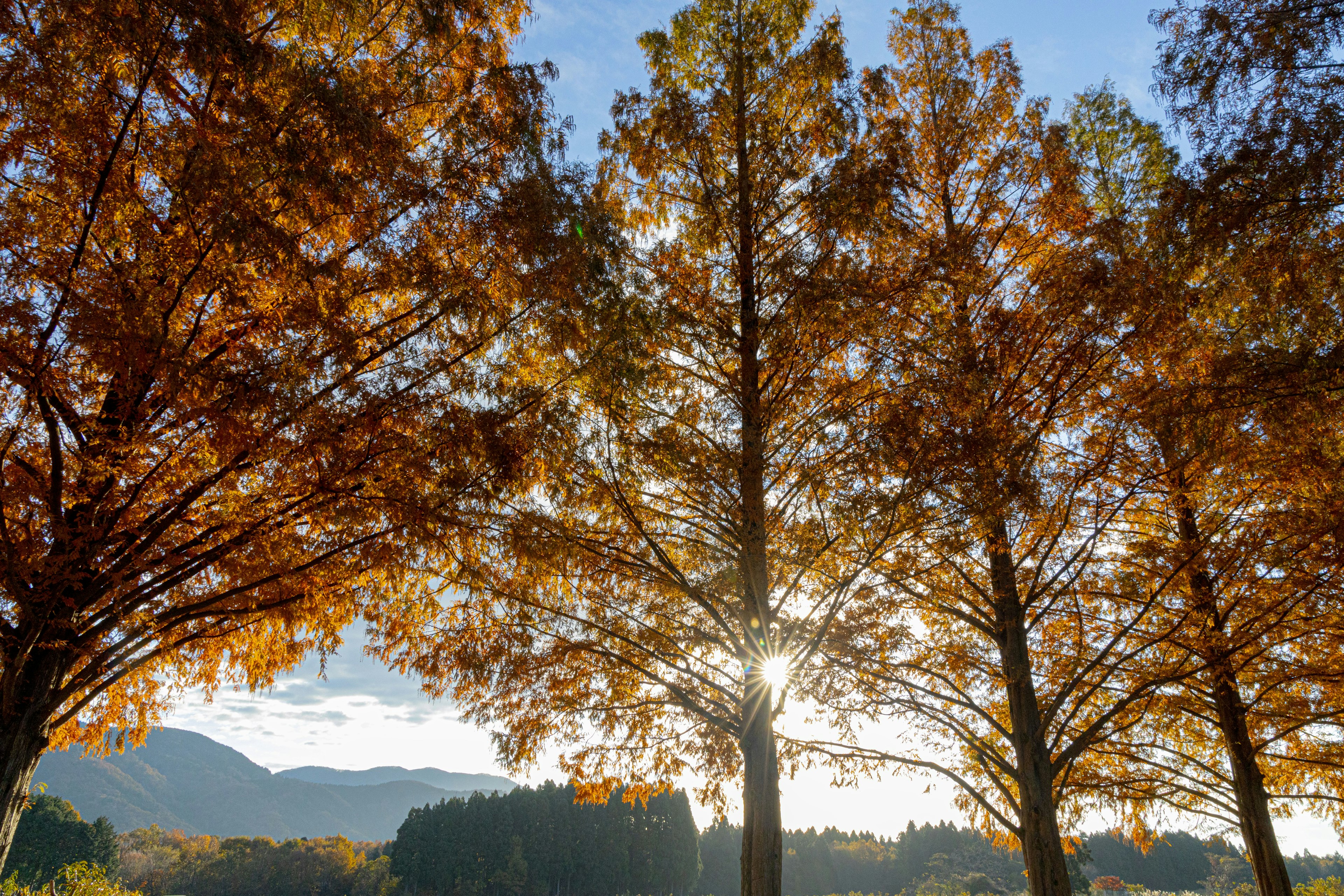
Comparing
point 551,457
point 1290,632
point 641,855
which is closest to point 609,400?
point 551,457

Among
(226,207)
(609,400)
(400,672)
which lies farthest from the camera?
(400,672)

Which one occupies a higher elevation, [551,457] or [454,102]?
[454,102]

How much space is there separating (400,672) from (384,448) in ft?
7.38

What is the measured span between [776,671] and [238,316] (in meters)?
4.55

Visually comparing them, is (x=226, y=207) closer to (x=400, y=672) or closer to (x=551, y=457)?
(x=551, y=457)

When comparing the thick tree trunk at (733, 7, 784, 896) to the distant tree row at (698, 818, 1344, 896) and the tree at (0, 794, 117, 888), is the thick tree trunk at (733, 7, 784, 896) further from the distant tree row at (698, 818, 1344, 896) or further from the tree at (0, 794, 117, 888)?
the tree at (0, 794, 117, 888)

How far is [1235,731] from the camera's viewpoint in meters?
7.46

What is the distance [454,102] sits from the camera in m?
5.26

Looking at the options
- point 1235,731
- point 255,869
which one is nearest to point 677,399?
point 1235,731

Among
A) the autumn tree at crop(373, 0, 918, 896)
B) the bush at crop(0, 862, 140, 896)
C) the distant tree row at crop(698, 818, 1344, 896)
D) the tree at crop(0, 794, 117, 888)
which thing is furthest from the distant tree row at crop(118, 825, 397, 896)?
the autumn tree at crop(373, 0, 918, 896)

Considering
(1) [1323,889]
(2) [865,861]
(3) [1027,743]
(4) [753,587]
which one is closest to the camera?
(4) [753,587]

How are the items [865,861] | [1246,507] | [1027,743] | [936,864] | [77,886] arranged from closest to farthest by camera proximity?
[1027,743], [1246,507], [77,886], [936,864], [865,861]

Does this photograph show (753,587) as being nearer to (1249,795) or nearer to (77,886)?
(1249,795)

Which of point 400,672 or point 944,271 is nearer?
point 400,672
